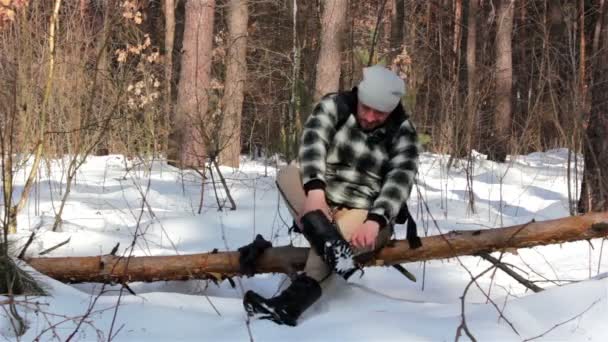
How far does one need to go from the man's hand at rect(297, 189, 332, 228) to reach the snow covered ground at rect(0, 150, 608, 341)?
0.30 metres

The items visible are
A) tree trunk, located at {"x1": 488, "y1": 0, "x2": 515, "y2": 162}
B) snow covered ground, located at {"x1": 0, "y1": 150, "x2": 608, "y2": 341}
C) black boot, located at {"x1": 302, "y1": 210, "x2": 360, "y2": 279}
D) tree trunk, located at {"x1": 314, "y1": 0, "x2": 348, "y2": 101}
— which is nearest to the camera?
snow covered ground, located at {"x1": 0, "y1": 150, "x2": 608, "y2": 341}

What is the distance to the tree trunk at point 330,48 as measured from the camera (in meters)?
6.78

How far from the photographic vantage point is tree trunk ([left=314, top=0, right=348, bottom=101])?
267 inches

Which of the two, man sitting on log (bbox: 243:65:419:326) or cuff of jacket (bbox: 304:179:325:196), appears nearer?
man sitting on log (bbox: 243:65:419:326)

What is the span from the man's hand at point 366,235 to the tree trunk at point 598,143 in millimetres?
2367

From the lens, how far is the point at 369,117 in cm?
283

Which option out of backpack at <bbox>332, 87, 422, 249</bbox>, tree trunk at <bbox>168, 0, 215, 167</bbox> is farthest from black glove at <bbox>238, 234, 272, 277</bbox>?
tree trunk at <bbox>168, 0, 215, 167</bbox>

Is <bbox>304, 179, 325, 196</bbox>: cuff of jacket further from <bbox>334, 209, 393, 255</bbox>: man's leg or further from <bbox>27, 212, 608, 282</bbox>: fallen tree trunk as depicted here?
<bbox>27, 212, 608, 282</bbox>: fallen tree trunk

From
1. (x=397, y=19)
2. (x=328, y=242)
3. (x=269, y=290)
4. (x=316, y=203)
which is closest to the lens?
(x=328, y=242)

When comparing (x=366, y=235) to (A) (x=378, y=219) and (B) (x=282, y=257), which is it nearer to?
(A) (x=378, y=219)

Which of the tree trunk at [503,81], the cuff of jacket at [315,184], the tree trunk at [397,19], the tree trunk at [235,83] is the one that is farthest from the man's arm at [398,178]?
the tree trunk at [397,19]

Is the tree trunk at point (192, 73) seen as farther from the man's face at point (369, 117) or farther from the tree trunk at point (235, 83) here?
the man's face at point (369, 117)

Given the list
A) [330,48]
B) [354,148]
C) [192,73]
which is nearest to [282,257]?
[354,148]

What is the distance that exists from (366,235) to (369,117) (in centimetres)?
50
